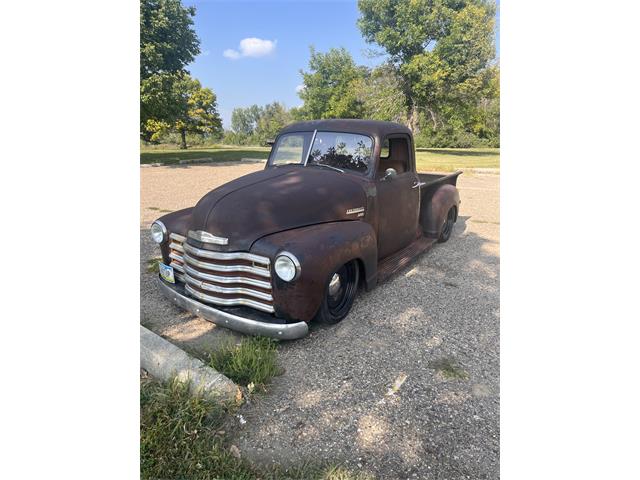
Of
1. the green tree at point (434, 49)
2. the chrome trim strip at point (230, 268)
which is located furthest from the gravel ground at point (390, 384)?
the green tree at point (434, 49)

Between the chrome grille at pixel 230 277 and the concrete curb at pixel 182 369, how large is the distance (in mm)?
494

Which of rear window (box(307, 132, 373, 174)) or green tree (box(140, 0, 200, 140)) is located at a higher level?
green tree (box(140, 0, 200, 140))

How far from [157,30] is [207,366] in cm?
503

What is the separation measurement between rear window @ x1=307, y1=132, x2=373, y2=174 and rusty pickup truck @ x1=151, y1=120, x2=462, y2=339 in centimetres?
1

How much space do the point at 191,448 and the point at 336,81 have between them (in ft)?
79.5

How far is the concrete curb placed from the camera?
2.02 metres

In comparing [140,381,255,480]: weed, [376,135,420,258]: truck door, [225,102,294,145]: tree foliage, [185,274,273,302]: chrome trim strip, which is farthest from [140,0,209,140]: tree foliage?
[225,102,294,145]: tree foliage

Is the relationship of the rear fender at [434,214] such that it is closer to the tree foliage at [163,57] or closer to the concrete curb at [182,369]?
the concrete curb at [182,369]

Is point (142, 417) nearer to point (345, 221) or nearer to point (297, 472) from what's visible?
point (297, 472)

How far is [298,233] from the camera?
8.94 feet

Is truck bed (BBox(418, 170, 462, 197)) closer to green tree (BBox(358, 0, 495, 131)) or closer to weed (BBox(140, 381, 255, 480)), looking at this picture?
weed (BBox(140, 381, 255, 480))

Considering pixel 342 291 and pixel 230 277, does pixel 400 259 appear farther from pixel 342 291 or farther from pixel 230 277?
pixel 230 277

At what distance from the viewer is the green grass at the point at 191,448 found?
1635mm
